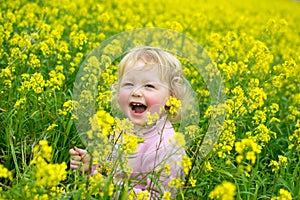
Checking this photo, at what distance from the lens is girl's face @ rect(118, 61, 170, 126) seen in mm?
3346

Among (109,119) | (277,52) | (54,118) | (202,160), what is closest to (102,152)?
(109,119)

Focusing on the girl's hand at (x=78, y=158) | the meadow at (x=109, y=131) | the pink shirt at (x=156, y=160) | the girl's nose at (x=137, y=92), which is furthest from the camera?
the girl's hand at (x=78, y=158)

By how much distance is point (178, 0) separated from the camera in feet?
40.4

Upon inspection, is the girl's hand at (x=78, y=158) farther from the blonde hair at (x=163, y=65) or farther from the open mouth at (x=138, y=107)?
the blonde hair at (x=163, y=65)

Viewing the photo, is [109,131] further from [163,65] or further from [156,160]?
[163,65]

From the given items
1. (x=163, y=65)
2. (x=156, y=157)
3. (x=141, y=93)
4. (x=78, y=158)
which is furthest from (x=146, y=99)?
(x=78, y=158)

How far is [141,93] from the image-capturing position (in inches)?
131

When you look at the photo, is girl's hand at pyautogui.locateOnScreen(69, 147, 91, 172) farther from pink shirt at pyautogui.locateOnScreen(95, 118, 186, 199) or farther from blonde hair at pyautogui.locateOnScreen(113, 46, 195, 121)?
blonde hair at pyautogui.locateOnScreen(113, 46, 195, 121)

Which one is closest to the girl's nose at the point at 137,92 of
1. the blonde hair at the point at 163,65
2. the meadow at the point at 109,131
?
the blonde hair at the point at 163,65

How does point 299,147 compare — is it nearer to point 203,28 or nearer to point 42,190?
point 42,190

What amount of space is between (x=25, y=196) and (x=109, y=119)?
1.79 ft

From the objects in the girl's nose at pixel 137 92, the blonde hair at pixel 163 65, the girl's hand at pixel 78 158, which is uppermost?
the blonde hair at pixel 163 65

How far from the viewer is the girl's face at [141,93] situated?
335cm

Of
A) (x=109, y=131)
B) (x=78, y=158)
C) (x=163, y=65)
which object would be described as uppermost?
(x=163, y=65)
